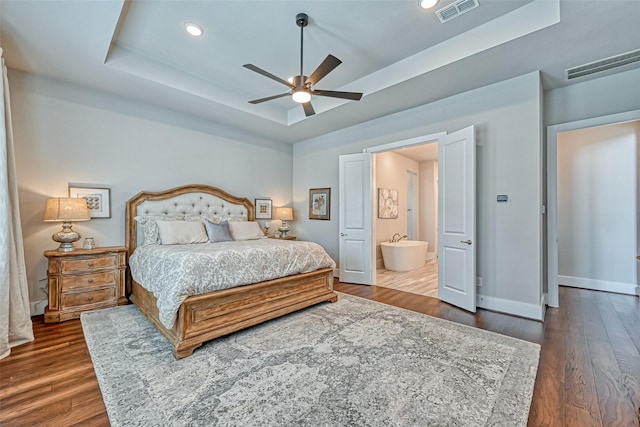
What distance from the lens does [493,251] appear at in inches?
135

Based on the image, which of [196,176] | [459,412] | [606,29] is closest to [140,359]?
[459,412]

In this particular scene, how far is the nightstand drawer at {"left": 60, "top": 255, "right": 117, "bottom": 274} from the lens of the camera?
305cm

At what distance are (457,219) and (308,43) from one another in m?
2.79

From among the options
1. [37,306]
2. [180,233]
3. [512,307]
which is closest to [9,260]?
[37,306]

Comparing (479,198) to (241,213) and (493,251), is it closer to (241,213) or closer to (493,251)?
(493,251)

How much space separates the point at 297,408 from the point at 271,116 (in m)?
4.20

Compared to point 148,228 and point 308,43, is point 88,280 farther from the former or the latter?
point 308,43

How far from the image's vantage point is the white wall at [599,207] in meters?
4.12

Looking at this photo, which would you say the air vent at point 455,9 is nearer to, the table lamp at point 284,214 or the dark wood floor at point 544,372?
the dark wood floor at point 544,372

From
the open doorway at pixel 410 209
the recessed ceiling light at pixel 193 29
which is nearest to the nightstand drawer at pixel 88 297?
the recessed ceiling light at pixel 193 29

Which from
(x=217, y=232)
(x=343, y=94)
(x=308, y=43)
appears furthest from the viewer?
(x=217, y=232)

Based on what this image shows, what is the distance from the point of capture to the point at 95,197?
360cm

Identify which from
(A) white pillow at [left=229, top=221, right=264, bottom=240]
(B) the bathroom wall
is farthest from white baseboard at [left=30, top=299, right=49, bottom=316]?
(B) the bathroom wall

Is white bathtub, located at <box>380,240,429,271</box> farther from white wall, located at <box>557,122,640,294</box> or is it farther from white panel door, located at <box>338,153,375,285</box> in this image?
A: white wall, located at <box>557,122,640,294</box>
